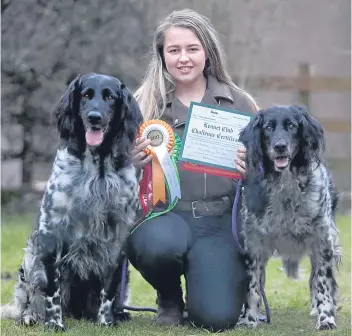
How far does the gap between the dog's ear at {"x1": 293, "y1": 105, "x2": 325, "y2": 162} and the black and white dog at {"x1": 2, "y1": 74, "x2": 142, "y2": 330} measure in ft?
2.67

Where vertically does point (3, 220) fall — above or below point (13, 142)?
below

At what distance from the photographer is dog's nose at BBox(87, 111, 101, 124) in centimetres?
357

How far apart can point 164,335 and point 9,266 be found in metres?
2.89

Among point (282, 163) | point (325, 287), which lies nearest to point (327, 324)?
point (325, 287)

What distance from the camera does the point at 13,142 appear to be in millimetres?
9773

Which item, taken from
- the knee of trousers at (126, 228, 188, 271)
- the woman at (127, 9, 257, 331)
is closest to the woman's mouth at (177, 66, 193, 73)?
the woman at (127, 9, 257, 331)

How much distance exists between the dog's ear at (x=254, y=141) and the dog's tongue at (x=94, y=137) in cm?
76

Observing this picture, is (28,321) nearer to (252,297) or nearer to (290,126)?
(252,297)

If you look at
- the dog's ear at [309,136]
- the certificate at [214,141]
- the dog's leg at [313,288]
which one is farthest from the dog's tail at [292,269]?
the dog's ear at [309,136]

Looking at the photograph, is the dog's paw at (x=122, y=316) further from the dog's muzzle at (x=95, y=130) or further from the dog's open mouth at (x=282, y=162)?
the dog's open mouth at (x=282, y=162)

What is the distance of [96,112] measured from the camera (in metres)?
3.58

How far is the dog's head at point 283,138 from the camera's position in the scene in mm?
3781

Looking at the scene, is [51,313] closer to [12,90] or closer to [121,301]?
[121,301]

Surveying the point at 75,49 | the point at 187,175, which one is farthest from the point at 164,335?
the point at 75,49
